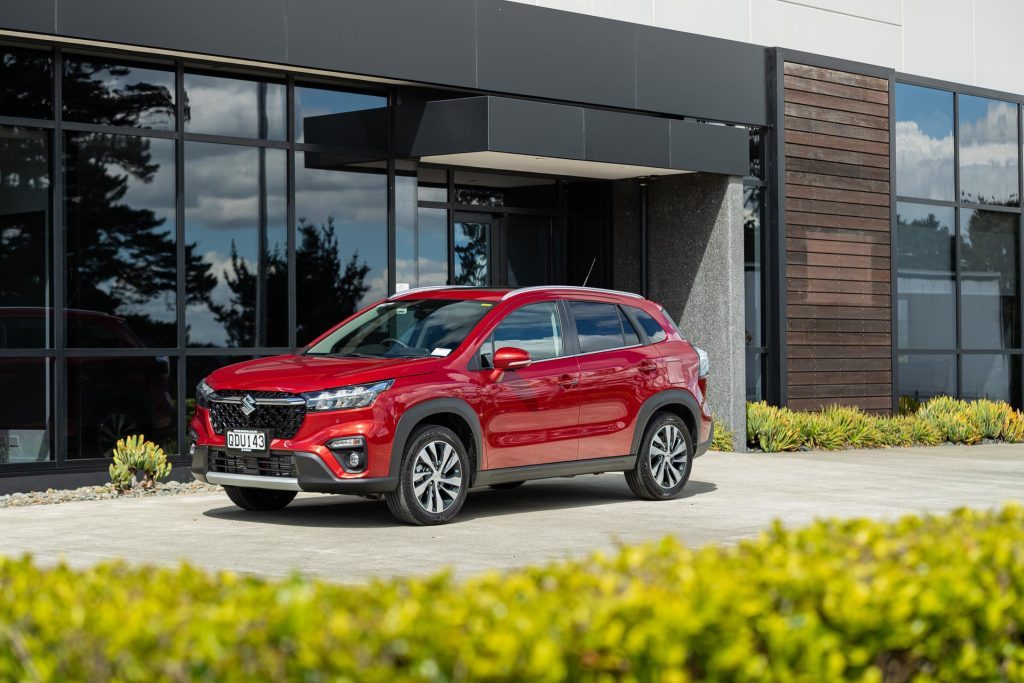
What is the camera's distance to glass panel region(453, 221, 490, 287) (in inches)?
658

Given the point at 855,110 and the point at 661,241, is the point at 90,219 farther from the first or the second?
the point at 855,110

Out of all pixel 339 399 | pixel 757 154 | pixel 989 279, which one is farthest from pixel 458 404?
pixel 989 279

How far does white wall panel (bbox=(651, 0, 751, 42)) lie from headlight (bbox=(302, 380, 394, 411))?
885 cm

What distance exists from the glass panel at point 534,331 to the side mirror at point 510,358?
0.69 ft

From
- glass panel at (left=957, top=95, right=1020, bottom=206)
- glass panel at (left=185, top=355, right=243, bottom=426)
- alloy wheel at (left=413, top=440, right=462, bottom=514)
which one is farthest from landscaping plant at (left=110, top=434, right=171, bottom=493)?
glass panel at (left=957, top=95, right=1020, bottom=206)

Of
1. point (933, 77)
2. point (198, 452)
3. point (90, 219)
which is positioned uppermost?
point (933, 77)

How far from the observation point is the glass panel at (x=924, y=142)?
20.1 metres

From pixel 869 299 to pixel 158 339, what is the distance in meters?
10.2

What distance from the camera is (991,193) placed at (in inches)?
853

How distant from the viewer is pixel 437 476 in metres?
9.98

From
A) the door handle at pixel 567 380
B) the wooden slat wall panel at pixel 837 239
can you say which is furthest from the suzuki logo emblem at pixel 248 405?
the wooden slat wall panel at pixel 837 239

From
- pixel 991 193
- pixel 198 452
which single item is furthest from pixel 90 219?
pixel 991 193

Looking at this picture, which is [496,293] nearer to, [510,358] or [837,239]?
[510,358]

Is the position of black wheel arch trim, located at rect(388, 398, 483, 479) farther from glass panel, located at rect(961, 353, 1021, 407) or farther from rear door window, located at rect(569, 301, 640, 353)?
glass panel, located at rect(961, 353, 1021, 407)
